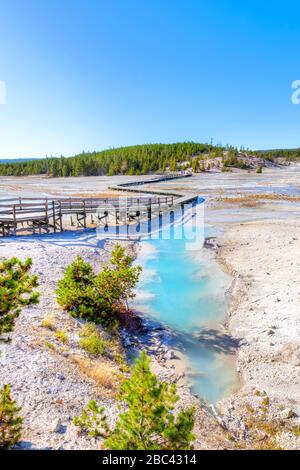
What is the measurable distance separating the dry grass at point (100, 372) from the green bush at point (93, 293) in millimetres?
2056

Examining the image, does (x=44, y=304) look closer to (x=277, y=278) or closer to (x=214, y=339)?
(x=214, y=339)

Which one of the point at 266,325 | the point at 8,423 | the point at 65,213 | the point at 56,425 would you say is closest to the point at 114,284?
the point at 266,325

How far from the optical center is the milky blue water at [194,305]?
818 centimetres

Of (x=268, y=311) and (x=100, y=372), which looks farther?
(x=268, y=311)

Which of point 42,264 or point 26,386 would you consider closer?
point 26,386

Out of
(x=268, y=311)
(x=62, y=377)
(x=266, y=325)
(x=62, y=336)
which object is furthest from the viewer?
(x=268, y=311)

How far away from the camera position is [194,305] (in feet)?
39.9

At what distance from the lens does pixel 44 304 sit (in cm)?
1027

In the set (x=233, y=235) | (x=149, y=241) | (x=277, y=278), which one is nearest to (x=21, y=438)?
(x=277, y=278)

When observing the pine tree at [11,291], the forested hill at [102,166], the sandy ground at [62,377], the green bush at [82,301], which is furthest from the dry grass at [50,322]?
the forested hill at [102,166]

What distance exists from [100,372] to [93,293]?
3.10 meters

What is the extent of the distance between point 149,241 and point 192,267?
5.88 metres

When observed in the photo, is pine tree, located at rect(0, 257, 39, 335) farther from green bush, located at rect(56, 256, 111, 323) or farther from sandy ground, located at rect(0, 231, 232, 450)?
green bush, located at rect(56, 256, 111, 323)

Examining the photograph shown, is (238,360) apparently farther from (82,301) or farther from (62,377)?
(82,301)
